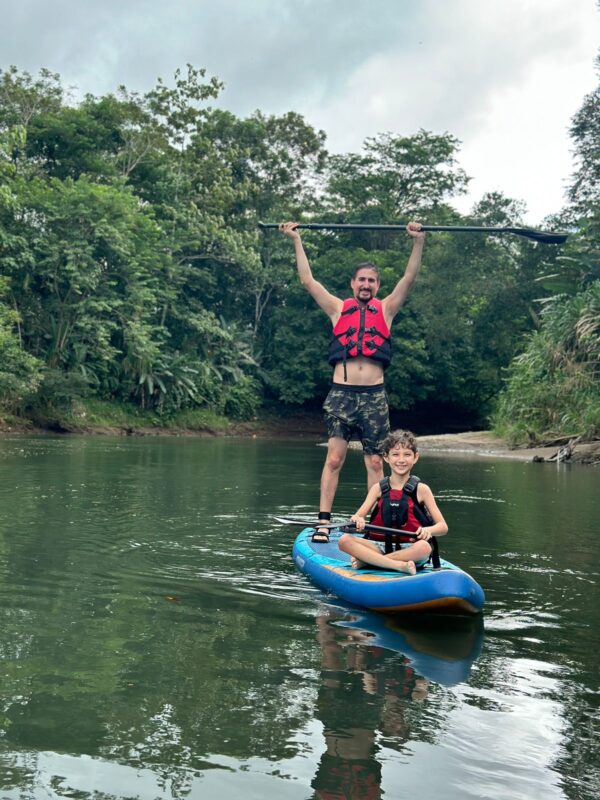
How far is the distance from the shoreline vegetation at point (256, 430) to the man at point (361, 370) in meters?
12.6

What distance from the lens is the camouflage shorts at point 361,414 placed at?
21.6ft

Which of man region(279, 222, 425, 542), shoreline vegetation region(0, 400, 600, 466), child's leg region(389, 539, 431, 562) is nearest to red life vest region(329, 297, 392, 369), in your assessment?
man region(279, 222, 425, 542)

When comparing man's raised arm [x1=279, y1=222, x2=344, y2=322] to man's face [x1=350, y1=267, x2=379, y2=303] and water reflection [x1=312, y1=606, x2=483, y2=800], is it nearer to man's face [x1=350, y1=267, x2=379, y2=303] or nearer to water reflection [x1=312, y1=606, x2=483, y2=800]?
man's face [x1=350, y1=267, x2=379, y2=303]

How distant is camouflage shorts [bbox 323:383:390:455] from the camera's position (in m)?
6.57

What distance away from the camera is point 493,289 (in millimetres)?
32344

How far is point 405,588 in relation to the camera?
14.8ft

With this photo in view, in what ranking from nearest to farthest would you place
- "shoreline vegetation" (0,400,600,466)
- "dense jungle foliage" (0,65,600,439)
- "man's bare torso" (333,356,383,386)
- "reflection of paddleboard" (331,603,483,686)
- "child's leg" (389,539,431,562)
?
"reflection of paddleboard" (331,603,483,686), "child's leg" (389,539,431,562), "man's bare torso" (333,356,383,386), "shoreline vegetation" (0,400,600,466), "dense jungle foliage" (0,65,600,439)

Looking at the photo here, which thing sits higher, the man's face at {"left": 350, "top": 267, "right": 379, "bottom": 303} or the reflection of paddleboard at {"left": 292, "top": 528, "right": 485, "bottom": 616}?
the man's face at {"left": 350, "top": 267, "right": 379, "bottom": 303}

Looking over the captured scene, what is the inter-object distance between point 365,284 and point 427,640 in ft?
9.94

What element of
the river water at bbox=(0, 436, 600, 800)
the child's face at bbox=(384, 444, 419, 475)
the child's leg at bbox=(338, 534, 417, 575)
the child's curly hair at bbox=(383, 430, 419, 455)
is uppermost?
the child's curly hair at bbox=(383, 430, 419, 455)

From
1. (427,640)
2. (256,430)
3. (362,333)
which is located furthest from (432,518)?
(256,430)

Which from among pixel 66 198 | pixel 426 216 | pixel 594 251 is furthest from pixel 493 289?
pixel 66 198

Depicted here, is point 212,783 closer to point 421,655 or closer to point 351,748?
point 351,748

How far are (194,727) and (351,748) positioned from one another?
50 centimetres
